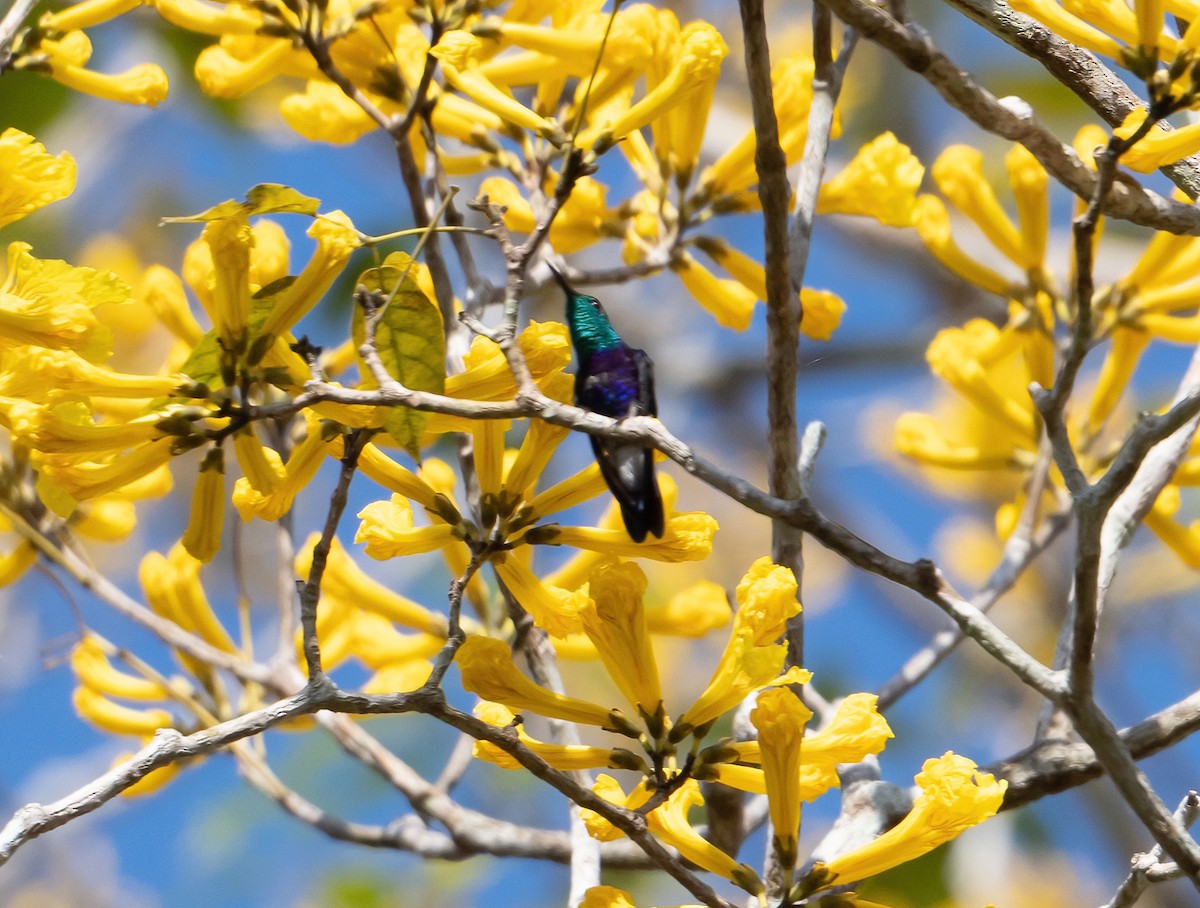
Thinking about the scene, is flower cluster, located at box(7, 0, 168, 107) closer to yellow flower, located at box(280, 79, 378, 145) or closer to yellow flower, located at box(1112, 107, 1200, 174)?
yellow flower, located at box(280, 79, 378, 145)

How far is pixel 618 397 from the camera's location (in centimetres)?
228

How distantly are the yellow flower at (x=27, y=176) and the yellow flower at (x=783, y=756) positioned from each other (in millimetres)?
1199

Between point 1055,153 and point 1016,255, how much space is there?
3.84 feet

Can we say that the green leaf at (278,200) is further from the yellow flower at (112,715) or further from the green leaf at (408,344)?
the yellow flower at (112,715)

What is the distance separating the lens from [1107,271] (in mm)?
5719

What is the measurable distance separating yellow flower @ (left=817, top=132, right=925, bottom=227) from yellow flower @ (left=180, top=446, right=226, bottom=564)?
1.36 m

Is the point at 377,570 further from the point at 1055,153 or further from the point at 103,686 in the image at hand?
the point at 1055,153

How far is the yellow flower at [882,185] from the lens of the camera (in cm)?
287

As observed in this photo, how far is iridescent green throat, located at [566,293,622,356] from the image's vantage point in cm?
241

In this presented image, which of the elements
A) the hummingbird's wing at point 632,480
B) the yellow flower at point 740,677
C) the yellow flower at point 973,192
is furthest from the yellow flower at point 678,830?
the yellow flower at point 973,192

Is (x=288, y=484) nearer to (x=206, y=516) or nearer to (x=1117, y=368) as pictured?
(x=206, y=516)

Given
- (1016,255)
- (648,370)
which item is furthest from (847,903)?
(1016,255)

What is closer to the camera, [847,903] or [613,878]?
[847,903]

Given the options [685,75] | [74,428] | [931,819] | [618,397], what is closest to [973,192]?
[685,75]
